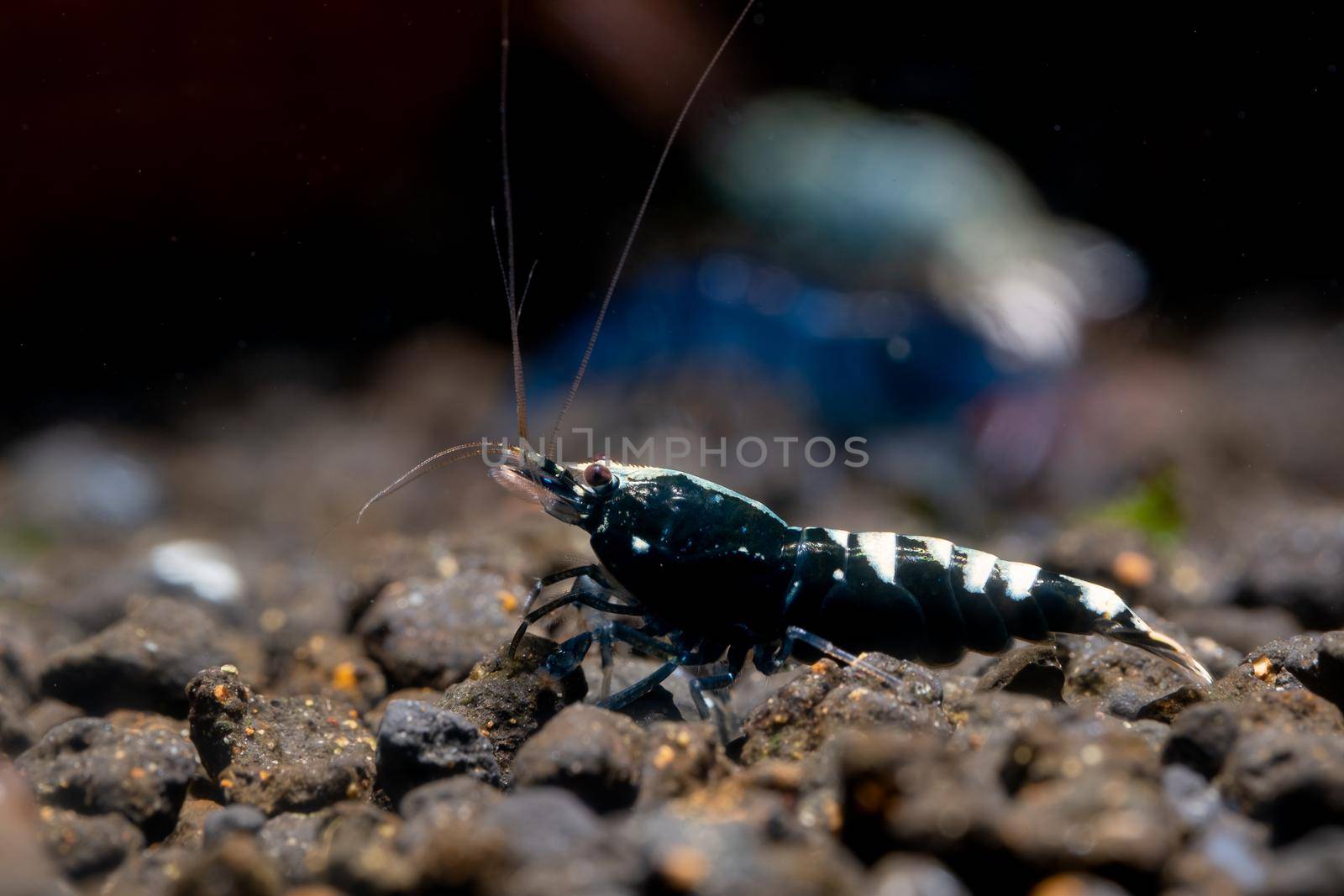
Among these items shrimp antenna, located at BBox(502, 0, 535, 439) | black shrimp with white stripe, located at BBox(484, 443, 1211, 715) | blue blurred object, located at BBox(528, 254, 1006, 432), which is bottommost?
black shrimp with white stripe, located at BBox(484, 443, 1211, 715)

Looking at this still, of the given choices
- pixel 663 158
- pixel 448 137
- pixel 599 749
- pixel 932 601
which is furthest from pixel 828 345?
pixel 599 749

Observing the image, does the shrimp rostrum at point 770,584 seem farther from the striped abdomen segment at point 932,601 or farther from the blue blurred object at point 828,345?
the blue blurred object at point 828,345

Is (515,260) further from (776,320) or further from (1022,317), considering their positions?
(1022,317)

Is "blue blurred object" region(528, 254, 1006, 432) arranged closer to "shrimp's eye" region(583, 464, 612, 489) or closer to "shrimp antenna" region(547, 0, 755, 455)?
"shrimp antenna" region(547, 0, 755, 455)

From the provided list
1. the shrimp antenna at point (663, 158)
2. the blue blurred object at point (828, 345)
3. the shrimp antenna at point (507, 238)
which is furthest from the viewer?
the blue blurred object at point (828, 345)

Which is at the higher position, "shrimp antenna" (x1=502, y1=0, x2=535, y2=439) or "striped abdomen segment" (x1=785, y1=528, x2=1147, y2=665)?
"shrimp antenna" (x1=502, y1=0, x2=535, y2=439)

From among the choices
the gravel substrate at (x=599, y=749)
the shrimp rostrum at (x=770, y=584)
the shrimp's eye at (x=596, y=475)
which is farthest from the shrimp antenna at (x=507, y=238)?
the gravel substrate at (x=599, y=749)

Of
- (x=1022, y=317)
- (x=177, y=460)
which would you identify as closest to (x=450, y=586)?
(x=177, y=460)

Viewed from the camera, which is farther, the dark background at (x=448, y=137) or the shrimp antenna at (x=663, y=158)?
the shrimp antenna at (x=663, y=158)

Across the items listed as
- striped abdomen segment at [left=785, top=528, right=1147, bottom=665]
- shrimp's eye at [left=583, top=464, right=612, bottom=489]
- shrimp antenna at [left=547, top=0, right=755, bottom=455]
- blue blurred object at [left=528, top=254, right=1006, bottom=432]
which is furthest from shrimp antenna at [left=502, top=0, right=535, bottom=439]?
blue blurred object at [left=528, top=254, right=1006, bottom=432]
